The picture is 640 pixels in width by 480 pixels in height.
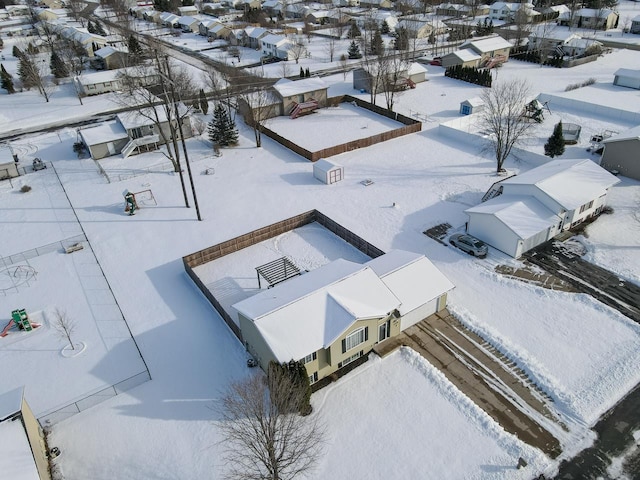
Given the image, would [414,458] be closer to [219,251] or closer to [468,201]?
[219,251]

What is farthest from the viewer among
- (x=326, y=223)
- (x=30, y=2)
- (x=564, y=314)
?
(x=30, y=2)

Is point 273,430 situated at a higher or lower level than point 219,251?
higher

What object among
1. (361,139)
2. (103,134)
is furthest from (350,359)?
(103,134)

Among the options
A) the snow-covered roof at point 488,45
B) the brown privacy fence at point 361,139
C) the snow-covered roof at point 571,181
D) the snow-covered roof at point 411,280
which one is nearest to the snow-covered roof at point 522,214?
the snow-covered roof at point 571,181

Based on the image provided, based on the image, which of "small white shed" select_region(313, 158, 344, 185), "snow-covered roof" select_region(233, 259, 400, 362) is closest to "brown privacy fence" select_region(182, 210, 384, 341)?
"snow-covered roof" select_region(233, 259, 400, 362)

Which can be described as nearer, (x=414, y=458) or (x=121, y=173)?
(x=414, y=458)

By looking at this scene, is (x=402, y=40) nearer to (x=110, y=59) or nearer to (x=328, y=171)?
(x=110, y=59)

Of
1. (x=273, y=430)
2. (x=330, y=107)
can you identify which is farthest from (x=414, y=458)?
(x=330, y=107)
